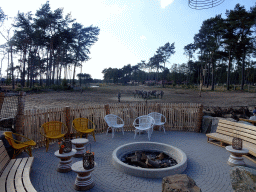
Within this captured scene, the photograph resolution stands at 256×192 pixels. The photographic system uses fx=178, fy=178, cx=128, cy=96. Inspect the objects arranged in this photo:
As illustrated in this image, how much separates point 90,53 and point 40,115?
4186cm

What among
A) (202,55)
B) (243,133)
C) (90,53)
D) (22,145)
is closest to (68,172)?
(22,145)

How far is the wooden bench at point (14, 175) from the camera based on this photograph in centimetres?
267

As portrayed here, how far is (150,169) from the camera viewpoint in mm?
3709

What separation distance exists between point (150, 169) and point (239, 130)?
3.27m

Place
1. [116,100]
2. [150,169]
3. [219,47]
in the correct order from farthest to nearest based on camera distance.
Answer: [219,47] → [116,100] → [150,169]

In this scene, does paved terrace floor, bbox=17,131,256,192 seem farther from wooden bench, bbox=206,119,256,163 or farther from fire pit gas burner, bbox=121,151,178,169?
fire pit gas burner, bbox=121,151,178,169

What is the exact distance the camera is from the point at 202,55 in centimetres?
4900

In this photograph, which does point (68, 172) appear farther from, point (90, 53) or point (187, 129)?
point (90, 53)

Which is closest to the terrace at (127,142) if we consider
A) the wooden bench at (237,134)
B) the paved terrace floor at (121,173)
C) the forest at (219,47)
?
the paved terrace floor at (121,173)

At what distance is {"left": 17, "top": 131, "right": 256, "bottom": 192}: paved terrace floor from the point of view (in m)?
3.36

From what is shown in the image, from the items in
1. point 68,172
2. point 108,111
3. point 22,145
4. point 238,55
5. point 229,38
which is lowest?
point 68,172

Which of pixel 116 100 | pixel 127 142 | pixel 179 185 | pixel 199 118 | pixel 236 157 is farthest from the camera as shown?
pixel 116 100

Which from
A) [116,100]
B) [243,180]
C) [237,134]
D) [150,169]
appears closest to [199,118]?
[237,134]

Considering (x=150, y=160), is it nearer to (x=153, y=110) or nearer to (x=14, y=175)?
(x=14, y=175)
